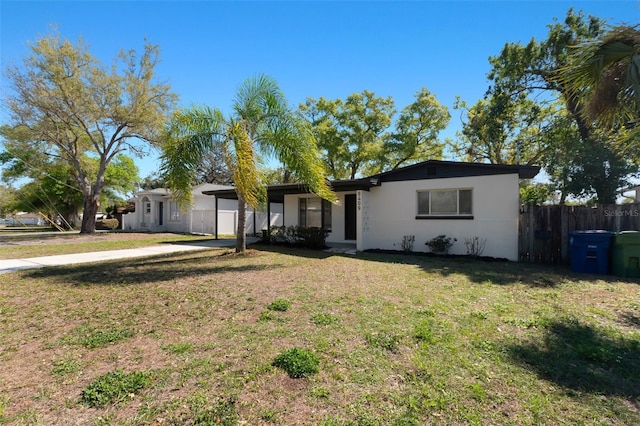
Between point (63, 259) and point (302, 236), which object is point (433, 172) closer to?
point (302, 236)

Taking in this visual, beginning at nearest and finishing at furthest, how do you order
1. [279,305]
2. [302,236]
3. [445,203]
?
1. [279,305]
2. [445,203]
3. [302,236]

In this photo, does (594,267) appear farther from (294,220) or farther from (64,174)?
(64,174)

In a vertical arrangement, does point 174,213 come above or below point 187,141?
below

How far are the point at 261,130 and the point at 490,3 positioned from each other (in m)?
7.98

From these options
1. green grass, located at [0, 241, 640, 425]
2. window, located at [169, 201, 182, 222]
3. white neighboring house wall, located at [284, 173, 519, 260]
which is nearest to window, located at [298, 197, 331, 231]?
white neighboring house wall, located at [284, 173, 519, 260]

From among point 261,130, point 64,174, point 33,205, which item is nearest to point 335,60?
point 261,130

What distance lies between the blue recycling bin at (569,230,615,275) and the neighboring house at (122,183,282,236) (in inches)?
613

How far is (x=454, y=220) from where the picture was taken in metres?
11.5

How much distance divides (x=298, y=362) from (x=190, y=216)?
830 inches

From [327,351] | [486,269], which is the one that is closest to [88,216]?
[327,351]

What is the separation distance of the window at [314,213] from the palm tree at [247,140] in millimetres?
4829

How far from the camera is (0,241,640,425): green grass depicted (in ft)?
8.59

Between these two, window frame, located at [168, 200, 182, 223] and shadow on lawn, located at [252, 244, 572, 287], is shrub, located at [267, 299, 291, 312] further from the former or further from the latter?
window frame, located at [168, 200, 182, 223]

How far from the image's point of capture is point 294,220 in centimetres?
1580
